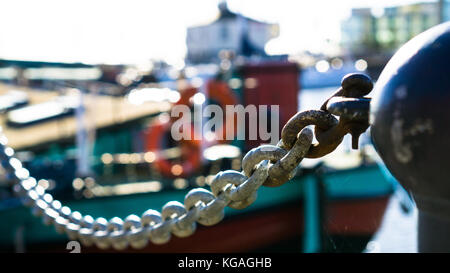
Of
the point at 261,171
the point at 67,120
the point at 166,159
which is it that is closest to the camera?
the point at 261,171

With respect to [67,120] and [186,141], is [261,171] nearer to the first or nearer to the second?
[186,141]

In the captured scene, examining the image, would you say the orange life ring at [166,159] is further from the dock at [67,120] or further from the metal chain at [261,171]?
the metal chain at [261,171]

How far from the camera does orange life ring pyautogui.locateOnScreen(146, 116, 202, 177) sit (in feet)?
20.6

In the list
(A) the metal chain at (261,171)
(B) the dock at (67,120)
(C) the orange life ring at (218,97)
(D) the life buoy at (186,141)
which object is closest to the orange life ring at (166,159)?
(D) the life buoy at (186,141)

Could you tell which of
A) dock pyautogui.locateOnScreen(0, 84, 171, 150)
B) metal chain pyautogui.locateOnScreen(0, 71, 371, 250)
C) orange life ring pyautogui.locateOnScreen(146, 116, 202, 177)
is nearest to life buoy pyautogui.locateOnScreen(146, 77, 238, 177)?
orange life ring pyautogui.locateOnScreen(146, 116, 202, 177)

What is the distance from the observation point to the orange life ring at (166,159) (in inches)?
247

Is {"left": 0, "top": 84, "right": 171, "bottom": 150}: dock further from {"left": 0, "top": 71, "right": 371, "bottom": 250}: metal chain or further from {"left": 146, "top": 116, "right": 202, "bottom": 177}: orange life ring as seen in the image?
{"left": 0, "top": 71, "right": 371, "bottom": 250}: metal chain

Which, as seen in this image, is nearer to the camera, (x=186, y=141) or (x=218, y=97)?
(x=186, y=141)

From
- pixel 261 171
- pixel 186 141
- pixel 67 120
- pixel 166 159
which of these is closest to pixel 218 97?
pixel 186 141

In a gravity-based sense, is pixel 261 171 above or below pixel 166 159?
above

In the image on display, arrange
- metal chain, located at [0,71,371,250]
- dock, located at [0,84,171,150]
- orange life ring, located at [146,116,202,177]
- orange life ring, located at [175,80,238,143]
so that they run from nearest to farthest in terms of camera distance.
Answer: metal chain, located at [0,71,371,250] → orange life ring, located at [146,116,202,177] → orange life ring, located at [175,80,238,143] → dock, located at [0,84,171,150]

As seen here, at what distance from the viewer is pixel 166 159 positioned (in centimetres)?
688

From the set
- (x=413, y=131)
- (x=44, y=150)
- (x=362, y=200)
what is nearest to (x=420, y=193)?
(x=413, y=131)
